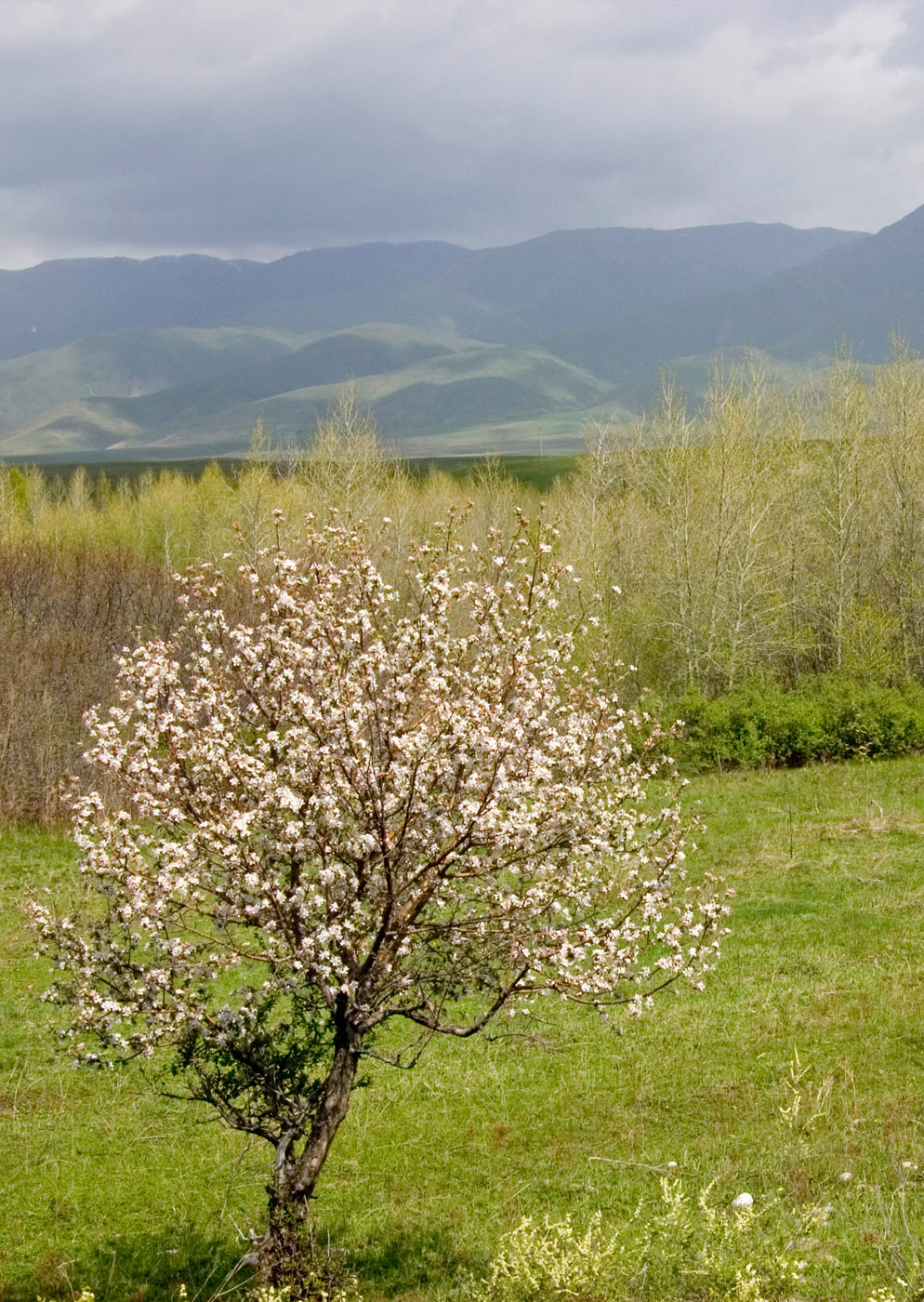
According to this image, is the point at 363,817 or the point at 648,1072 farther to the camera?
the point at 648,1072

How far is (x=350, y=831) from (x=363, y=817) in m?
0.25

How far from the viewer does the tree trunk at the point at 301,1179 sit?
698cm

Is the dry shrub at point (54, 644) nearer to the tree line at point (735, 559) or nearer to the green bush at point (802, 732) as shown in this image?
the tree line at point (735, 559)

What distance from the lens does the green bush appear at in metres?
28.2

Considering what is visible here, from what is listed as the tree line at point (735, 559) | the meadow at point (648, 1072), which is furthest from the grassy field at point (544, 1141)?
the tree line at point (735, 559)

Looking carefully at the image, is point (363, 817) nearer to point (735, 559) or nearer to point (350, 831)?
point (350, 831)

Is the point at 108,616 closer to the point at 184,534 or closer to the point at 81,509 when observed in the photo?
the point at 184,534

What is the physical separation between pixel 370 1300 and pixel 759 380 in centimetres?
3781

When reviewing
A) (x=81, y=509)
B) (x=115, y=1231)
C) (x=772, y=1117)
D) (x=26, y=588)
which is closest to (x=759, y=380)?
(x=26, y=588)

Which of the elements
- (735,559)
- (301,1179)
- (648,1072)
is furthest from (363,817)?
(735,559)

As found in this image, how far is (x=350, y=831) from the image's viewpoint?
680 cm

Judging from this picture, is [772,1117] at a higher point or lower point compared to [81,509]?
lower

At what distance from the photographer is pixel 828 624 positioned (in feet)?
133

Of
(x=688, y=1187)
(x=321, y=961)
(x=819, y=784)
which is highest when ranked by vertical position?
(x=321, y=961)
